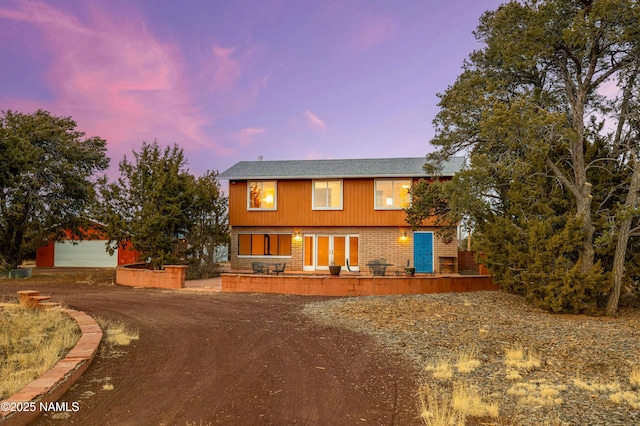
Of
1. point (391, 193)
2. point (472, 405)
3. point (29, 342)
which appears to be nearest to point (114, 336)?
point (29, 342)

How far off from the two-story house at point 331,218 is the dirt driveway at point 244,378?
464 inches

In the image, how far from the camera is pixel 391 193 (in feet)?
68.7

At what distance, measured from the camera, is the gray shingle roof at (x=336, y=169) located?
2066cm

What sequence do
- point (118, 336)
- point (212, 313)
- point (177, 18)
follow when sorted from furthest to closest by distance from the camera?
point (177, 18) → point (212, 313) → point (118, 336)

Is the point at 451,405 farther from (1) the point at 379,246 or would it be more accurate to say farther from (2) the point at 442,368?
(1) the point at 379,246

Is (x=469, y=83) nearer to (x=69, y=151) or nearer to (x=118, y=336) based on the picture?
(x=118, y=336)

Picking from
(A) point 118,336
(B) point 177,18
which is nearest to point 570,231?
(A) point 118,336

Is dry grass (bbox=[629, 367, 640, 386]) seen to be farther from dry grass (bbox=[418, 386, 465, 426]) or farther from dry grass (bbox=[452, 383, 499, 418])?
dry grass (bbox=[418, 386, 465, 426])

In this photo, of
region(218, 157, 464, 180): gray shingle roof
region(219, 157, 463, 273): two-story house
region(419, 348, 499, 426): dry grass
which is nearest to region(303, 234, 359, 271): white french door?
region(219, 157, 463, 273): two-story house

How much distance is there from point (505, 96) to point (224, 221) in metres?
14.4

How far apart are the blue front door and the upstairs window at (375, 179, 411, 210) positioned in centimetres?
182

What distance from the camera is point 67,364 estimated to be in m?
5.42

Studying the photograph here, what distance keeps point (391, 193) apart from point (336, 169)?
3.20 m

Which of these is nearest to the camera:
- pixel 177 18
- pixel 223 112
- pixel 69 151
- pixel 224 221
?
pixel 177 18
